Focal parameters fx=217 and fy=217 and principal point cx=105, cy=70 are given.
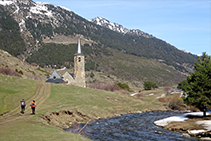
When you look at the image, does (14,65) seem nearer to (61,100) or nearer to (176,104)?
(61,100)

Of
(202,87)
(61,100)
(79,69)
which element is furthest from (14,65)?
(202,87)

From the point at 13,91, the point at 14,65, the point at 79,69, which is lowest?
the point at 13,91

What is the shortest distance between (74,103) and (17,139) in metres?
37.0

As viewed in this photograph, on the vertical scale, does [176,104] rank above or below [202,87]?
below

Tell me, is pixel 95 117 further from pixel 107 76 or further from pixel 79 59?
pixel 107 76

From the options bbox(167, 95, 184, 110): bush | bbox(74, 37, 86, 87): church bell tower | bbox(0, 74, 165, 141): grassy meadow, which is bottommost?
bbox(167, 95, 184, 110): bush

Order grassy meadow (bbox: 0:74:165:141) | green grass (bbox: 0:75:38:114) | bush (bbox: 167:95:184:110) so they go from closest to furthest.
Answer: green grass (bbox: 0:75:38:114) < grassy meadow (bbox: 0:74:165:141) < bush (bbox: 167:95:184:110)

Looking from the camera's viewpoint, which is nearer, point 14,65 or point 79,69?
point 79,69

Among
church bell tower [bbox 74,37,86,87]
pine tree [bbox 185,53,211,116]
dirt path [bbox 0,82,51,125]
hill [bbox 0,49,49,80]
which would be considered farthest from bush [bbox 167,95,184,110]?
hill [bbox 0,49,49,80]

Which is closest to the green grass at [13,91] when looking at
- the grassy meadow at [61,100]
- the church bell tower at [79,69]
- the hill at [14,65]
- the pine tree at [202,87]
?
the grassy meadow at [61,100]

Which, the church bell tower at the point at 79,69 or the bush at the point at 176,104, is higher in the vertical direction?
the church bell tower at the point at 79,69

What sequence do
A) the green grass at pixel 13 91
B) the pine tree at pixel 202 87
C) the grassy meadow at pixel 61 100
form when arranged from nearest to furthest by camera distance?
the green grass at pixel 13 91 → the grassy meadow at pixel 61 100 → the pine tree at pixel 202 87

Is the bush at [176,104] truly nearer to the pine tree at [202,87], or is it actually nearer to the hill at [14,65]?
the pine tree at [202,87]

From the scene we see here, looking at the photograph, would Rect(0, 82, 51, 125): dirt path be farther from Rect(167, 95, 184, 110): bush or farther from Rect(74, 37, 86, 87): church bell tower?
Rect(167, 95, 184, 110): bush
